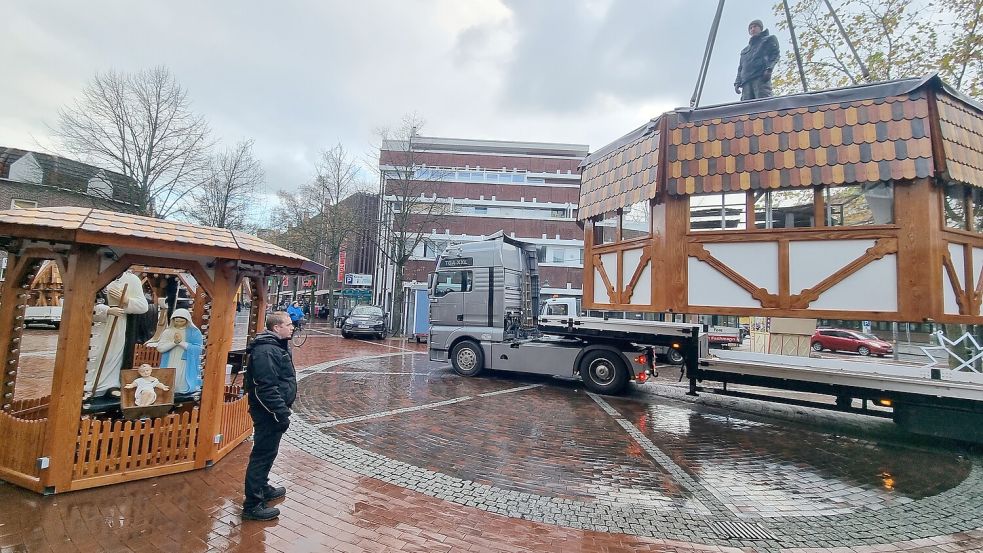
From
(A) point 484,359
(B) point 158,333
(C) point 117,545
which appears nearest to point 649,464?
(C) point 117,545

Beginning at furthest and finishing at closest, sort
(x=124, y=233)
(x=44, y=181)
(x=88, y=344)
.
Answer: (x=44, y=181) < (x=88, y=344) < (x=124, y=233)

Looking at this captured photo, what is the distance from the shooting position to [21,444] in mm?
4180

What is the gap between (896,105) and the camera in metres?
4.59

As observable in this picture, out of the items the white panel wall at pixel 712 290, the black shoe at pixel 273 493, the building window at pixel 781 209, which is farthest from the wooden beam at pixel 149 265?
the building window at pixel 781 209

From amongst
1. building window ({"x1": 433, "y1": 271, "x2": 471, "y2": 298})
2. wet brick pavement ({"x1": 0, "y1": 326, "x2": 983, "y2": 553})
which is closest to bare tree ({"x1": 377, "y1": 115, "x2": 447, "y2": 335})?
building window ({"x1": 433, "y1": 271, "x2": 471, "y2": 298})

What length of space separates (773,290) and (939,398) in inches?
149

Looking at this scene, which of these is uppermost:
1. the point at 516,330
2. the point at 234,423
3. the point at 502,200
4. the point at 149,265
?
the point at 502,200

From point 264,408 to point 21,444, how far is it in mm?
2748

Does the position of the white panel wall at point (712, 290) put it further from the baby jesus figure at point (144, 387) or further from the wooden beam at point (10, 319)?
the wooden beam at point (10, 319)

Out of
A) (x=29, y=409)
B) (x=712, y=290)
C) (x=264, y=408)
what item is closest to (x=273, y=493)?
(x=264, y=408)

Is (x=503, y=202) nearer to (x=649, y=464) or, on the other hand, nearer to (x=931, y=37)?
(x=931, y=37)

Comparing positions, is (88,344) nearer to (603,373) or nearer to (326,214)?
(603,373)

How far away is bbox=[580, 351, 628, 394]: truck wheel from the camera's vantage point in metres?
9.66

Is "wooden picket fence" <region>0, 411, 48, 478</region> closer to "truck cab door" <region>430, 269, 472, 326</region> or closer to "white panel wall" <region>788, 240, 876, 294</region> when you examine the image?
"white panel wall" <region>788, 240, 876, 294</region>
